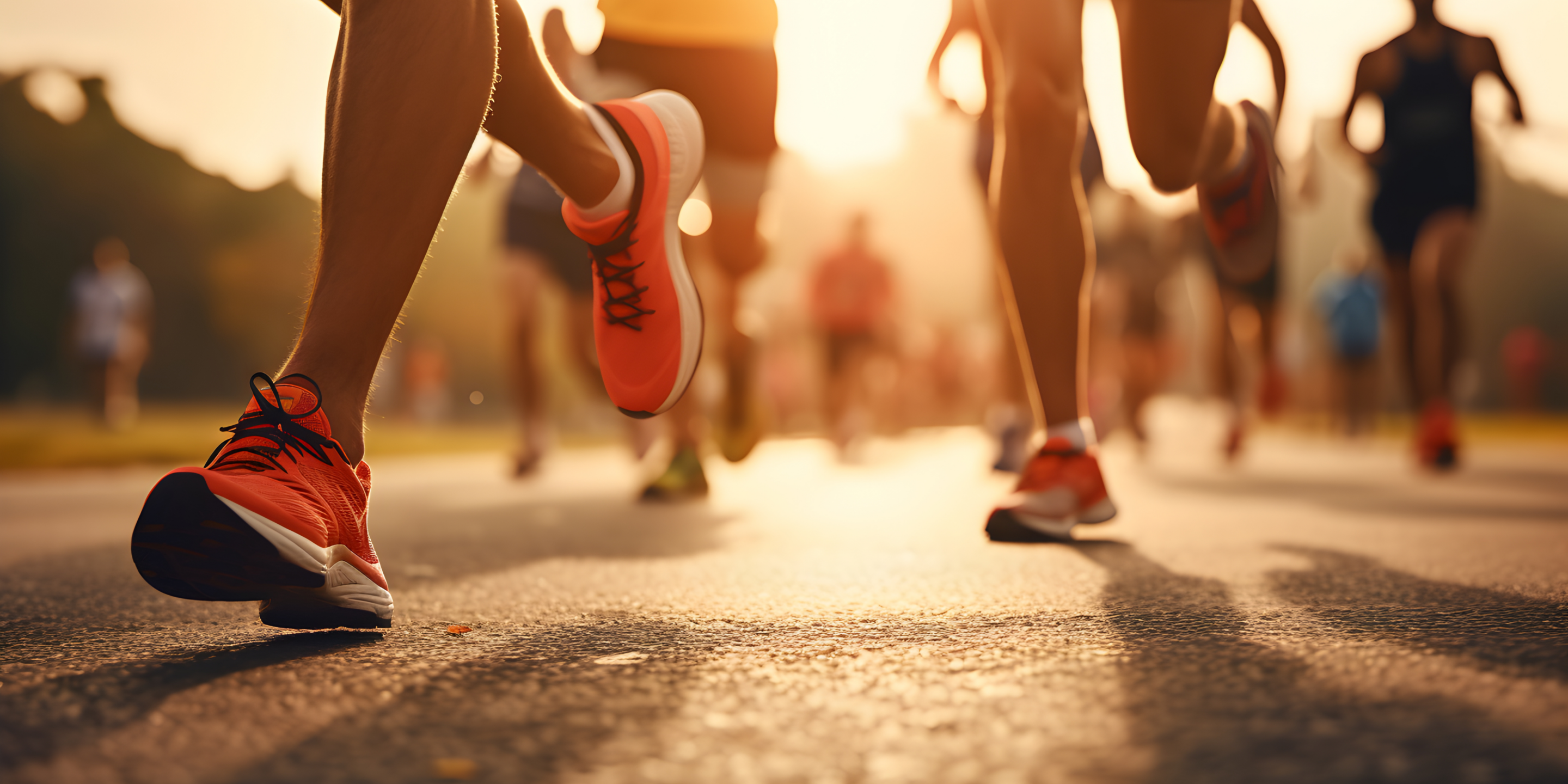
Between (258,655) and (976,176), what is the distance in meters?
4.28

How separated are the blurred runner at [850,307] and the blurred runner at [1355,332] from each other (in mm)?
5359

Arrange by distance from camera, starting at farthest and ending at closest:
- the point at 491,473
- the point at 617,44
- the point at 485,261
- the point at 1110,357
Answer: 1. the point at 485,261
2. the point at 1110,357
3. the point at 491,473
4. the point at 617,44

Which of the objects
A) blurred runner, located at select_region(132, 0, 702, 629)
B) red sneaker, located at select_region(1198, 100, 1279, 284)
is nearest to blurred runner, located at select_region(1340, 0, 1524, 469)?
red sneaker, located at select_region(1198, 100, 1279, 284)

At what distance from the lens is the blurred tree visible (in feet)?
50.6

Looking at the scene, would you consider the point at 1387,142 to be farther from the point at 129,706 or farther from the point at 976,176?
the point at 129,706

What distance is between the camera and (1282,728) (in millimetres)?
853

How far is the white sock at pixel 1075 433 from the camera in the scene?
7.26 feet

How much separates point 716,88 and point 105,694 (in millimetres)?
3143

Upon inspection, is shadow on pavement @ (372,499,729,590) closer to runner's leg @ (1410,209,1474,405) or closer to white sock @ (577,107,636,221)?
white sock @ (577,107,636,221)

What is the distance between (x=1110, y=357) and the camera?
9.30m

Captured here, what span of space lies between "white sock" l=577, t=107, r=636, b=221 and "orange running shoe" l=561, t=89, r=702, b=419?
20mm

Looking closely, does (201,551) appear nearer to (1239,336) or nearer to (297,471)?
(297,471)

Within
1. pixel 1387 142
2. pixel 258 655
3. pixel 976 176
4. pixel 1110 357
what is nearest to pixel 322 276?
pixel 258 655

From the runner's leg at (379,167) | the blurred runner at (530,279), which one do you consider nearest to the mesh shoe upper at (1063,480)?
the runner's leg at (379,167)
